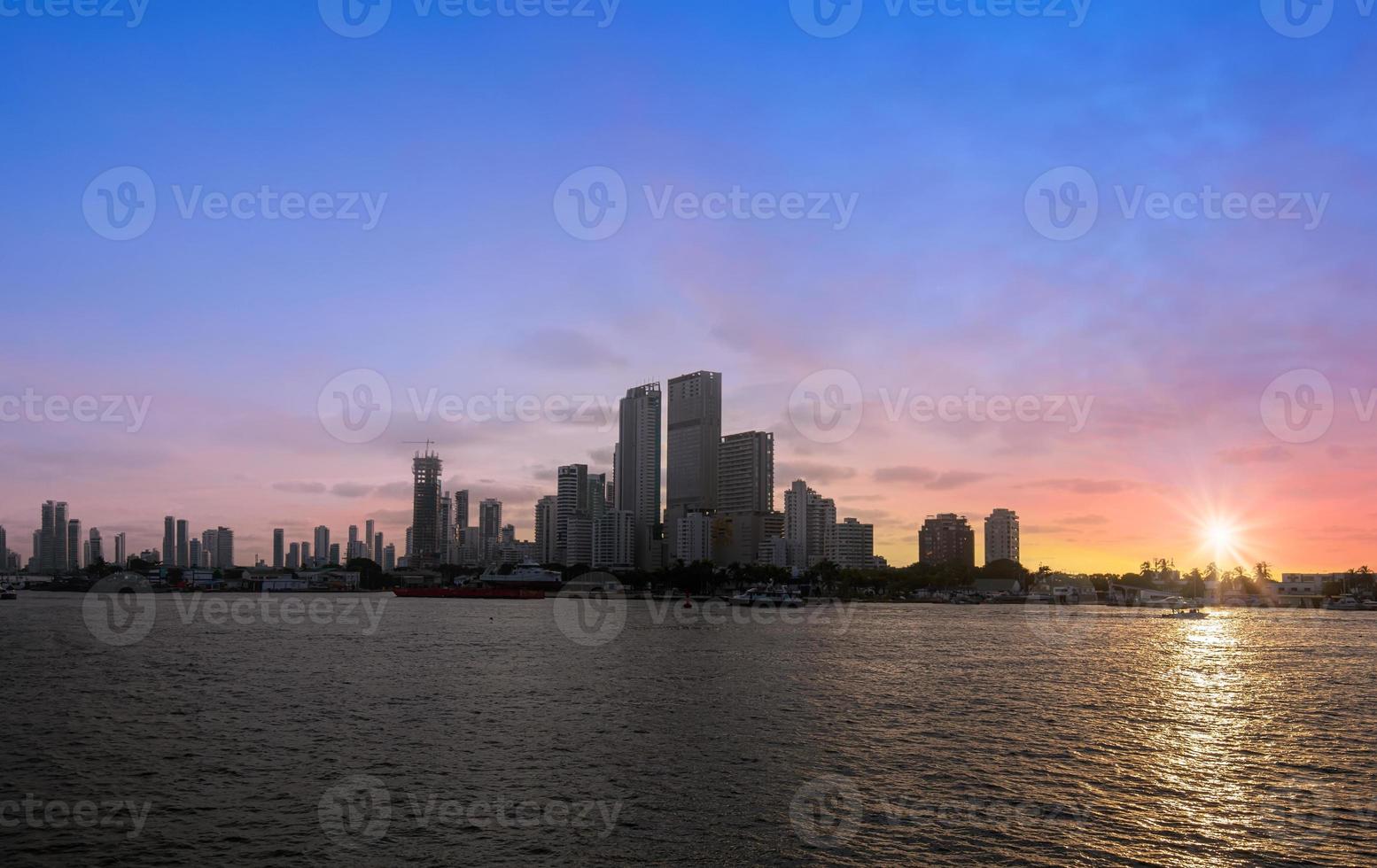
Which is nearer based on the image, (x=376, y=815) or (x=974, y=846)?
(x=974, y=846)

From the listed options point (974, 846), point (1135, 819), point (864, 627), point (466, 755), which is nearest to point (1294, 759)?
point (1135, 819)

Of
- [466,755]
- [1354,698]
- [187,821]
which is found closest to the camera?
[187,821]

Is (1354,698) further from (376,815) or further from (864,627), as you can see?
(864,627)

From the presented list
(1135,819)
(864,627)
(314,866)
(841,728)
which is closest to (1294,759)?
(1135,819)

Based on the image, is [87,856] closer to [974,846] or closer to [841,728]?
[974,846]

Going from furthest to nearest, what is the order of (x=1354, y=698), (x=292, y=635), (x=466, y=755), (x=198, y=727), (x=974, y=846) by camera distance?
(x=292, y=635), (x=1354, y=698), (x=198, y=727), (x=466, y=755), (x=974, y=846)

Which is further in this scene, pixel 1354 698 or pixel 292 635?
pixel 292 635
